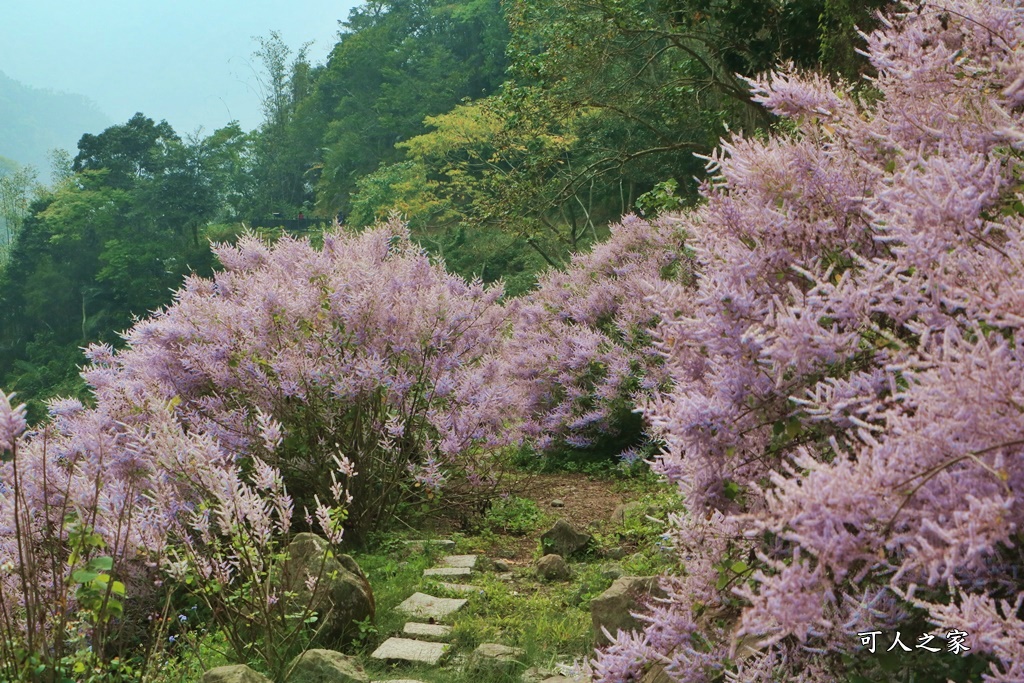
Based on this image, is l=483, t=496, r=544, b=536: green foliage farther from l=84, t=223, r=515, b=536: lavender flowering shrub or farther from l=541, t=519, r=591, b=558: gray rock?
l=541, t=519, r=591, b=558: gray rock

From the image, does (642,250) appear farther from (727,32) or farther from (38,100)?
(38,100)

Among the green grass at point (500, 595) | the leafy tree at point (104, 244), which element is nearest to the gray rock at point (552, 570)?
the green grass at point (500, 595)

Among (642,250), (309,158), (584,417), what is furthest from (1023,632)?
(309,158)

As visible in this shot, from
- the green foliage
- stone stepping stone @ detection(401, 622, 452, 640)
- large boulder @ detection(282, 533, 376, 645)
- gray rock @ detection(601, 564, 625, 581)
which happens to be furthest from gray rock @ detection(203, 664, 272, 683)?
the green foliage

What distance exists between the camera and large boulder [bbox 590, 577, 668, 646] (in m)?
3.91

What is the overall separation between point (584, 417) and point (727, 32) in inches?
229

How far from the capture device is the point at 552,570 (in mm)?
5777

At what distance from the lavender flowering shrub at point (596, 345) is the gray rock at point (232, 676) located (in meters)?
5.60

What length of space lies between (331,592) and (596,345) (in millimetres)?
5233

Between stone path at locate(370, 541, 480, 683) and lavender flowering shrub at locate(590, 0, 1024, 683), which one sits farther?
stone path at locate(370, 541, 480, 683)

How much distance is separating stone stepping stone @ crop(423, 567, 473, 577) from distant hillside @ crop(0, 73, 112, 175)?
168m

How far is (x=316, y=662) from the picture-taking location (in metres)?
3.85

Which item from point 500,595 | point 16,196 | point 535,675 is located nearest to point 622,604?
point 535,675

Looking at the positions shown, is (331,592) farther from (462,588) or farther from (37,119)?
(37,119)
